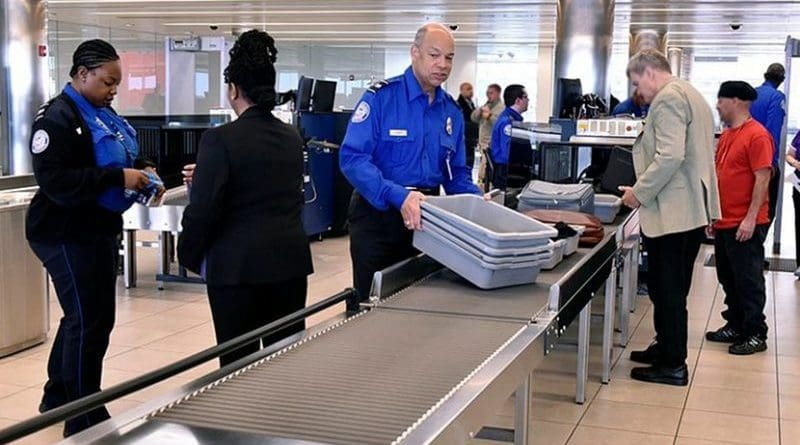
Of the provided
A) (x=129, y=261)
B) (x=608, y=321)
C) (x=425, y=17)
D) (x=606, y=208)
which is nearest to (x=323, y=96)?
(x=129, y=261)

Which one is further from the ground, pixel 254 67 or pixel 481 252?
pixel 254 67

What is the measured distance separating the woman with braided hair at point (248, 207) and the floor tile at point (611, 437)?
1412mm

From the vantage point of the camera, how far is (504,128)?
8.20 m

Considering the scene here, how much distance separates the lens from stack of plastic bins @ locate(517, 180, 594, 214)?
4387 millimetres

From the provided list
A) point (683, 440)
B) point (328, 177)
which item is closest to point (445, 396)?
point (683, 440)

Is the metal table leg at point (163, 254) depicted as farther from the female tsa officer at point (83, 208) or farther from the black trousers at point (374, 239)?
the black trousers at point (374, 239)

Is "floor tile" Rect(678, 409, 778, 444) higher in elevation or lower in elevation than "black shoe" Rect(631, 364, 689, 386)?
lower

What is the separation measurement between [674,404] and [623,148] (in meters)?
1.73

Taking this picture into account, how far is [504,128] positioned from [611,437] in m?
4.77

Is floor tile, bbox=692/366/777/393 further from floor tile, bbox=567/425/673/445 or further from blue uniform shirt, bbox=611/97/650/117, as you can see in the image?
blue uniform shirt, bbox=611/97/650/117

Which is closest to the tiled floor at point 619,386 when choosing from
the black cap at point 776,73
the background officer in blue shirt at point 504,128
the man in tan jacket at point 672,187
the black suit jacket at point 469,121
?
the man in tan jacket at point 672,187

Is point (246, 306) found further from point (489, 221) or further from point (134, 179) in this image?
point (489, 221)

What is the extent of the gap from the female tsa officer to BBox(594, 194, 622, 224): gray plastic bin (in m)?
2.39

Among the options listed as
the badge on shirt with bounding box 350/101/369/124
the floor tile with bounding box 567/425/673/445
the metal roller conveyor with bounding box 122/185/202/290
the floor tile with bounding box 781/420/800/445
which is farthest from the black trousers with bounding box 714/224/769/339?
the metal roller conveyor with bounding box 122/185/202/290
